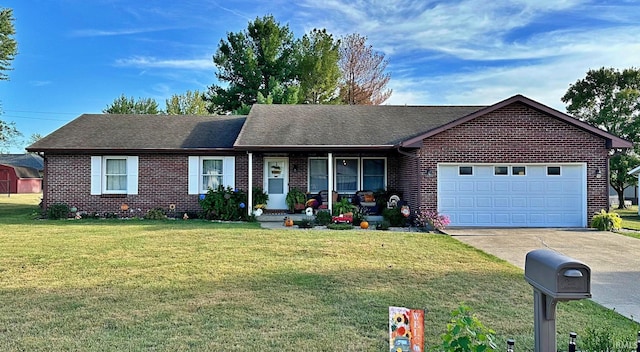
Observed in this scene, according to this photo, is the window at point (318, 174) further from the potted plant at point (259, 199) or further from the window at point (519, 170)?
the window at point (519, 170)

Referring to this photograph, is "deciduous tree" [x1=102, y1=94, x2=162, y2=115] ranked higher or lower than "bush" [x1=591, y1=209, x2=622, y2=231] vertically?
higher

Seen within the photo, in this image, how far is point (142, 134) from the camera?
17.2 m

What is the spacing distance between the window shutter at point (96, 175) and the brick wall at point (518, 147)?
39.4 feet

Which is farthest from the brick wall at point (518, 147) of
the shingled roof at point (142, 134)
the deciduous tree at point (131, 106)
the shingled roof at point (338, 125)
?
the deciduous tree at point (131, 106)

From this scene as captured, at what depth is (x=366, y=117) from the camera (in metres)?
18.0

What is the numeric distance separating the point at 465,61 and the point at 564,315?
72.5ft

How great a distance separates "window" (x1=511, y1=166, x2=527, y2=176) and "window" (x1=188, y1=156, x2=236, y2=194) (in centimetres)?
1008

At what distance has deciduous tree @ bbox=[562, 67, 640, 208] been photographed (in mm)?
26203

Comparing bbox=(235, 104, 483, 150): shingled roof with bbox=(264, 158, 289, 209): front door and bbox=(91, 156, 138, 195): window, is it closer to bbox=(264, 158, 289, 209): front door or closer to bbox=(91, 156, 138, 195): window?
bbox=(264, 158, 289, 209): front door

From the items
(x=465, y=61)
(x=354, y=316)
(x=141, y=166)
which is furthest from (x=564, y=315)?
(x=465, y=61)

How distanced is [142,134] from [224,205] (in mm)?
5110

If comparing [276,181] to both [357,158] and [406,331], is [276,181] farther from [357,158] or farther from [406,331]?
[406,331]

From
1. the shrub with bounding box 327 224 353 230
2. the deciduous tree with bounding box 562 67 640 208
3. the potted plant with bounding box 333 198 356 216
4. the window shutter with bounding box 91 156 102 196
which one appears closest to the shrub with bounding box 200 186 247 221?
the potted plant with bounding box 333 198 356 216

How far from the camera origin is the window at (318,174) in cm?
1669
